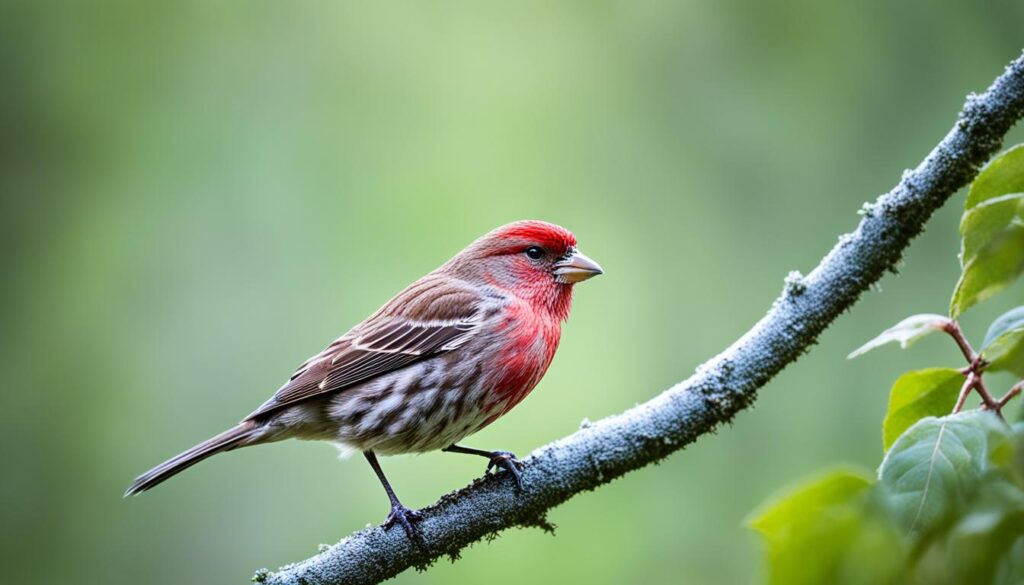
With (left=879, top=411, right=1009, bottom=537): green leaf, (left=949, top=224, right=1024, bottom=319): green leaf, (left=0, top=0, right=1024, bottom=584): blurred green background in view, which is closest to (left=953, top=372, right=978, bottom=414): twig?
(left=949, top=224, right=1024, bottom=319): green leaf

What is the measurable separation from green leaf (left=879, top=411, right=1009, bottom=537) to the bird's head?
303 cm

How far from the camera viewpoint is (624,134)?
7.64m

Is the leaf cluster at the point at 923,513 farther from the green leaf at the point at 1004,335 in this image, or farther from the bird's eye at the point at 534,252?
the bird's eye at the point at 534,252

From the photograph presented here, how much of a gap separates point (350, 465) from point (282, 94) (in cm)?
311

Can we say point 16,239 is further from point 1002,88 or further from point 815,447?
point 1002,88

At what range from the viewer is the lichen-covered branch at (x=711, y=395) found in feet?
8.17

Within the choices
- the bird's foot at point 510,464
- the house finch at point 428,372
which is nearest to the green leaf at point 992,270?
the bird's foot at point 510,464

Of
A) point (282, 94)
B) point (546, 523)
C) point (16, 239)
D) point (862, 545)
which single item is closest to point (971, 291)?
point (862, 545)

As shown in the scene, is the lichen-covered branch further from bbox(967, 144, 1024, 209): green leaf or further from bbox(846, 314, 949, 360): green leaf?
bbox(967, 144, 1024, 209): green leaf

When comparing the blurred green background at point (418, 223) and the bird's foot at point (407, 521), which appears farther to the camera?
the blurred green background at point (418, 223)

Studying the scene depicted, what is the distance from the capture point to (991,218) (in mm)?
1600

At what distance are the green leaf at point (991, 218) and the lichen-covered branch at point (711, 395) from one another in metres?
0.93

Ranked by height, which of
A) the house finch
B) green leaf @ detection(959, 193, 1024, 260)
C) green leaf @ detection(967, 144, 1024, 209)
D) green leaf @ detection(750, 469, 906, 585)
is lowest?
green leaf @ detection(750, 469, 906, 585)

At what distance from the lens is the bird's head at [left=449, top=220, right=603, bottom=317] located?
4.59 meters
